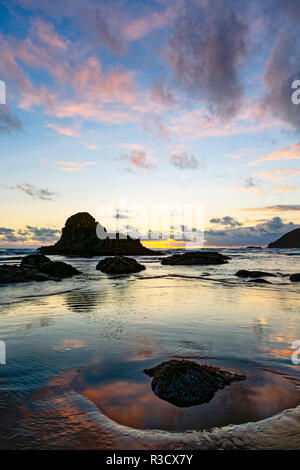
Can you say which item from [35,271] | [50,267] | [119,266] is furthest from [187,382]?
[119,266]

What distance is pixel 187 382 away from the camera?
410 centimetres

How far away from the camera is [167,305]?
11.6 m

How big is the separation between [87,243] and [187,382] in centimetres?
9405

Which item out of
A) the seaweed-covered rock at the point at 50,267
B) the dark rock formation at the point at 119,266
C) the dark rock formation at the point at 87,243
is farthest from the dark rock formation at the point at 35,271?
the dark rock formation at the point at 87,243

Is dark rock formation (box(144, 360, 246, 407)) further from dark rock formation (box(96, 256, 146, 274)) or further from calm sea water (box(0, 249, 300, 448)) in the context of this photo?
dark rock formation (box(96, 256, 146, 274))

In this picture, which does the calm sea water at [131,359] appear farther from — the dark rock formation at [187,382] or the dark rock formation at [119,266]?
the dark rock formation at [119,266]

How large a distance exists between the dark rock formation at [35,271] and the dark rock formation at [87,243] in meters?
59.5

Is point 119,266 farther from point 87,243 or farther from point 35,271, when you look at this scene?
point 87,243

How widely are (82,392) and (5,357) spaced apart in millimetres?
2493

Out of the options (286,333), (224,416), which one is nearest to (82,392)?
(224,416)

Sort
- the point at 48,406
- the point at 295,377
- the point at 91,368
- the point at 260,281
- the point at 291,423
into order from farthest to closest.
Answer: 1. the point at 260,281
2. the point at 91,368
3. the point at 295,377
4. the point at 48,406
5. the point at 291,423
